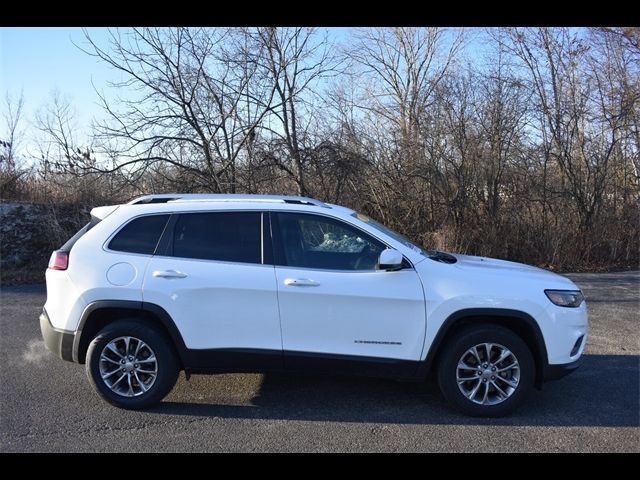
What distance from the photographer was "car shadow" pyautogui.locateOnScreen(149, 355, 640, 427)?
385 cm

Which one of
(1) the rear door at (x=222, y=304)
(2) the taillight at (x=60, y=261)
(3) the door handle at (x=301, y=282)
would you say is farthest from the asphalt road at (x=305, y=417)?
(2) the taillight at (x=60, y=261)

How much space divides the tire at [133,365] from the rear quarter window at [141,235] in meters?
0.63

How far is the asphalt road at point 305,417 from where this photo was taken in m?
3.45

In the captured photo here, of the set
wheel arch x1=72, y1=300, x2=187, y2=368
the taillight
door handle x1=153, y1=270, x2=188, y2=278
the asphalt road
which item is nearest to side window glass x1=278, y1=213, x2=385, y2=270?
door handle x1=153, y1=270, x2=188, y2=278

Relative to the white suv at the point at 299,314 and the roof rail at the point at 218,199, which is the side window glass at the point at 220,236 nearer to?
the white suv at the point at 299,314

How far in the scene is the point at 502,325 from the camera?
399 cm

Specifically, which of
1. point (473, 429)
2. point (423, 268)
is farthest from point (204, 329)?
point (473, 429)

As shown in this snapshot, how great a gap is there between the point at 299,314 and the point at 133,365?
148cm

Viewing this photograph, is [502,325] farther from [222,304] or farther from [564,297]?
[222,304]

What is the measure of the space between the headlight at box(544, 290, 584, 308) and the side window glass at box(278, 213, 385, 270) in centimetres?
145

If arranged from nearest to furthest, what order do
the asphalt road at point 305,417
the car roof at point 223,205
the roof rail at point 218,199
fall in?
the asphalt road at point 305,417, the car roof at point 223,205, the roof rail at point 218,199

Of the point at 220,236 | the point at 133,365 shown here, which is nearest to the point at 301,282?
the point at 220,236

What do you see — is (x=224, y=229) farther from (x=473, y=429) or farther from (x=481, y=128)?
(x=481, y=128)

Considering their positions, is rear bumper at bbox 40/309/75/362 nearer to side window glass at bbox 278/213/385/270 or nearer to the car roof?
the car roof
